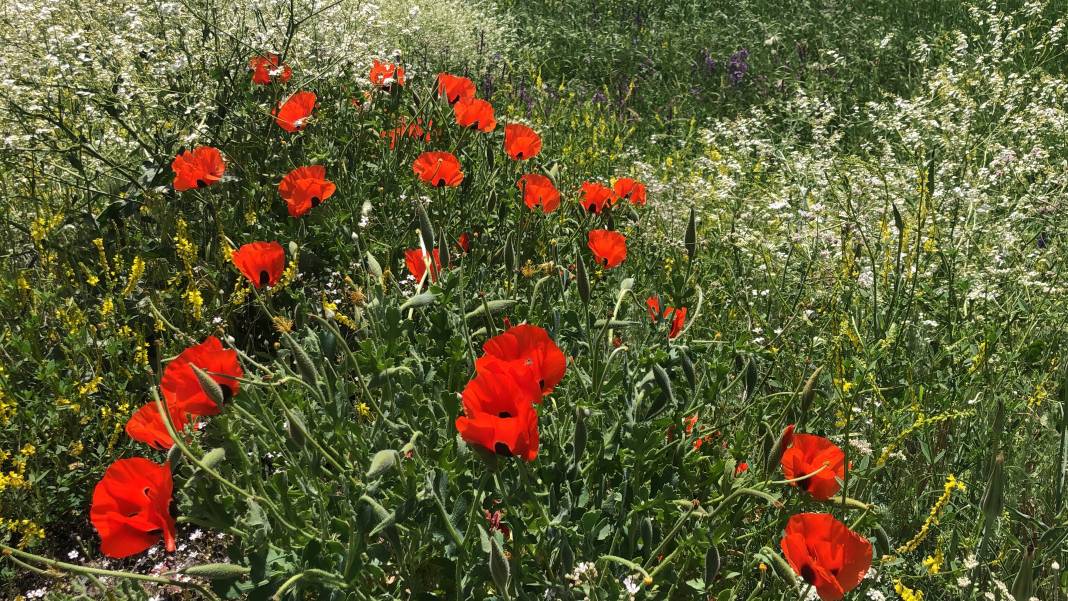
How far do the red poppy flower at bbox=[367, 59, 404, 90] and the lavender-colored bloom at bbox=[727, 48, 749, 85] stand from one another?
3.68 metres

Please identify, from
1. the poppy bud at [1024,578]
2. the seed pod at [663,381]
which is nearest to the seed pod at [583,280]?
the seed pod at [663,381]

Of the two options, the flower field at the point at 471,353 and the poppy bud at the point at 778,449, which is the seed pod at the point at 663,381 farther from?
the poppy bud at the point at 778,449

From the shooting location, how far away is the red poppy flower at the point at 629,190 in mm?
2447

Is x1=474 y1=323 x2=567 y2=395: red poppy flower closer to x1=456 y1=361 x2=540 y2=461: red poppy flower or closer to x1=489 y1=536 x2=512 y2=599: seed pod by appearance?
x1=456 y1=361 x2=540 y2=461: red poppy flower

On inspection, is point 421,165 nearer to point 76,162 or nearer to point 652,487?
point 652,487

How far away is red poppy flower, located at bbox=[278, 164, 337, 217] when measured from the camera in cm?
216

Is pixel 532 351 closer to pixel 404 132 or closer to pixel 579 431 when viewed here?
pixel 579 431

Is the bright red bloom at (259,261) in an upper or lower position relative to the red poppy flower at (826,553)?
lower

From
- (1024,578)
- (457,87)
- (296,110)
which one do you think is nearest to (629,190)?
(457,87)

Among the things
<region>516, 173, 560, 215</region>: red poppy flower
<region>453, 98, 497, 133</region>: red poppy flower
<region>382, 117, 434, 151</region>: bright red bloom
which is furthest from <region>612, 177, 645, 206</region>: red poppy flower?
<region>382, 117, 434, 151</region>: bright red bloom

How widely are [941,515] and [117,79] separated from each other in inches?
118

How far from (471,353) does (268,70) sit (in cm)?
179

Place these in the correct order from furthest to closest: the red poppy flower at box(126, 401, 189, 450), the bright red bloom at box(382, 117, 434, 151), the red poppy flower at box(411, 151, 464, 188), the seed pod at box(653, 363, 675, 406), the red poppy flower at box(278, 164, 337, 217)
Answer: the bright red bloom at box(382, 117, 434, 151)
the red poppy flower at box(411, 151, 464, 188)
the red poppy flower at box(278, 164, 337, 217)
the seed pod at box(653, 363, 675, 406)
the red poppy flower at box(126, 401, 189, 450)

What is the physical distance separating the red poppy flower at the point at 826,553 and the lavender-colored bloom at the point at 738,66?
5.43 m
